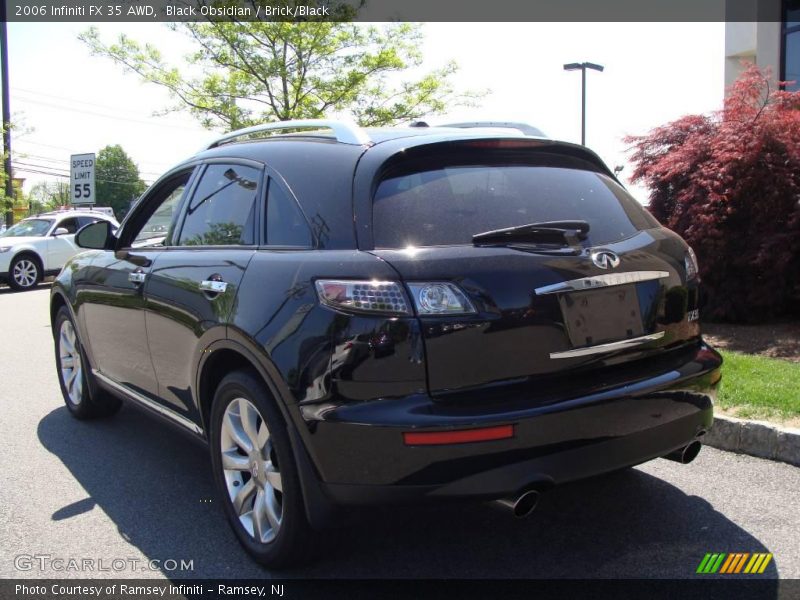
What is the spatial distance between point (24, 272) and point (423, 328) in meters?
17.6

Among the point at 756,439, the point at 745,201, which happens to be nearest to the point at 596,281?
the point at 756,439

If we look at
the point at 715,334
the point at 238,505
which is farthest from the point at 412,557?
the point at 715,334

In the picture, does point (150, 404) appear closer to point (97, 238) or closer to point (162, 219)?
point (162, 219)

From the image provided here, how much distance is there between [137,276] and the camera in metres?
4.16

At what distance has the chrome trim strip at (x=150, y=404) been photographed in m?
3.68

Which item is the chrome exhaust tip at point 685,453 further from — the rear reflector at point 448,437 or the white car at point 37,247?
the white car at point 37,247


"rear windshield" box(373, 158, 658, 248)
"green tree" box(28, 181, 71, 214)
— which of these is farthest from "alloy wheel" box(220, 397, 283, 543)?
"green tree" box(28, 181, 71, 214)

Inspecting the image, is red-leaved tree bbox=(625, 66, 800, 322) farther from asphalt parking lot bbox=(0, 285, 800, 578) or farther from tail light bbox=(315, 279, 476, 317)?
tail light bbox=(315, 279, 476, 317)

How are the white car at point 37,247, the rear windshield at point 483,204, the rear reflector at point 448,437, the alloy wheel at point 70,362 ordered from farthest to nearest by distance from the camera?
the white car at point 37,247, the alloy wheel at point 70,362, the rear windshield at point 483,204, the rear reflector at point 448,437

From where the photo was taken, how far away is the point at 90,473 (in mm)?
4340

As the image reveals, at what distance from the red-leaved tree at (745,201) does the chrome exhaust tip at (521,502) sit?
18.2 feet

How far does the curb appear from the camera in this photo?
418 cm

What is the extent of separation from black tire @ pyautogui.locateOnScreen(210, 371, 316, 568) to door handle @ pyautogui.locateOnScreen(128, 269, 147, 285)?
1163 millimetres

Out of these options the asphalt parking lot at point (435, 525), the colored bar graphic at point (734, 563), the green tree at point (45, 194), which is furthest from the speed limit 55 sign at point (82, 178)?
the green tree at point (45, 194)
